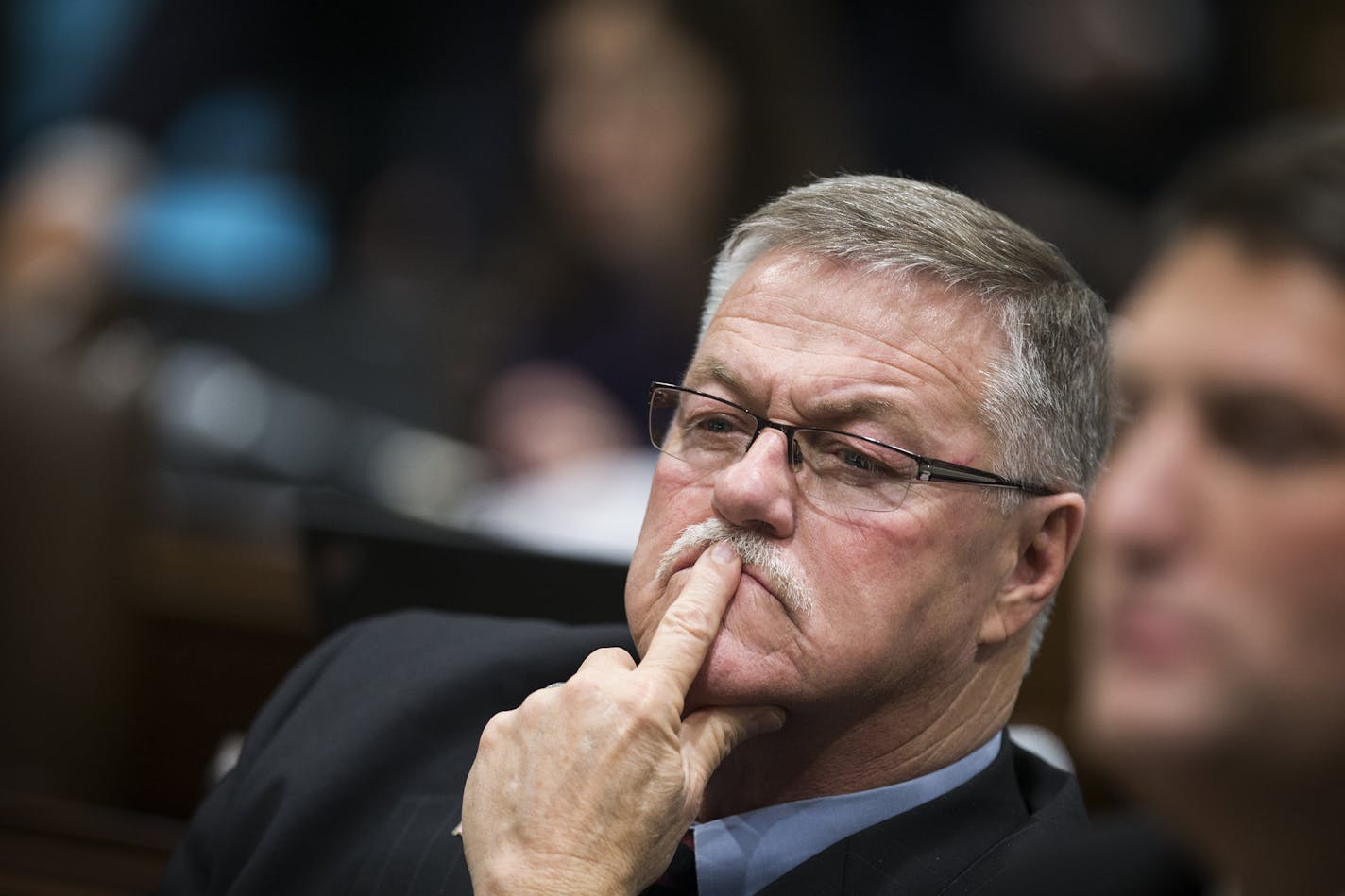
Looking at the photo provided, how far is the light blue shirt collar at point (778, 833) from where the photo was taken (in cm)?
167

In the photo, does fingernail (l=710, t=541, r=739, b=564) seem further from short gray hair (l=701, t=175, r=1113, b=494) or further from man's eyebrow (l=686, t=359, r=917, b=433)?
short gray hair (l=701, t=175, r=1113, b=494)

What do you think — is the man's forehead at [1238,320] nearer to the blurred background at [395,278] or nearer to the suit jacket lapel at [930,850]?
the suit jacket lapel at [930,850]

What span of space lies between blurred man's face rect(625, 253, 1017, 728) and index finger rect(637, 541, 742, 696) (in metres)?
0.02

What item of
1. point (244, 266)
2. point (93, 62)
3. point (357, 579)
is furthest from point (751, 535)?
point (93, 62)

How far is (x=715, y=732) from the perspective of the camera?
1.62 meters

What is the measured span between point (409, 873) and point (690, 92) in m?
2.48

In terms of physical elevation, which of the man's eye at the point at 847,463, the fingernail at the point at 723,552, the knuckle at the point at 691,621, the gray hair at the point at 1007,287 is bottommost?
the knuckle at the point at 691,621

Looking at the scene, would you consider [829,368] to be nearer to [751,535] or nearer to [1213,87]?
[751,535]

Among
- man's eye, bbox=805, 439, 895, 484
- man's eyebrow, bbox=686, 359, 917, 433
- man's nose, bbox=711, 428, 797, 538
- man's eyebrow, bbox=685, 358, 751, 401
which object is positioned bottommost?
man's nose, bbox=711, 428, 797, 538

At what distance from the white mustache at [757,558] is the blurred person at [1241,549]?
572 mm

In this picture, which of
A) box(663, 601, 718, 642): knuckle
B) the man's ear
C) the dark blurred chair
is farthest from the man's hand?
the dark blurred chair

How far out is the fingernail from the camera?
1.67 m

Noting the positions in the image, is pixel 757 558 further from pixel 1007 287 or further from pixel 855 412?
pixel 1007 287

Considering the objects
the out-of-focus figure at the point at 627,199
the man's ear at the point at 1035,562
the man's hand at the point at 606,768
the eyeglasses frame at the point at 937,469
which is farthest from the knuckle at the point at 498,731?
the out-of-focus figure at the point at 627,199
